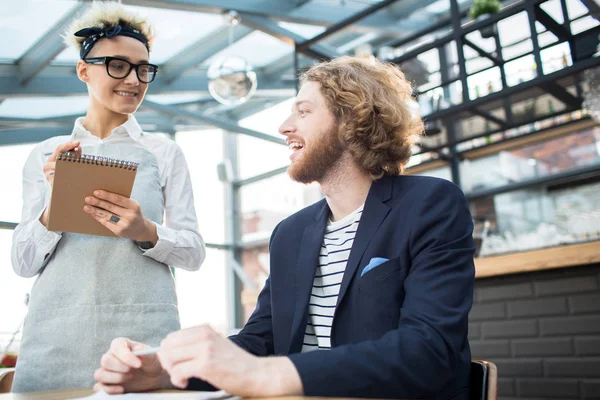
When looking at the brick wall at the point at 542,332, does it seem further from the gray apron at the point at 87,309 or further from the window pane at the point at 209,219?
the window pane at the point at 209,219

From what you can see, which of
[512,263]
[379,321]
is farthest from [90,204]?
[512,263]

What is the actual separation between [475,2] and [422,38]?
1.43 ft

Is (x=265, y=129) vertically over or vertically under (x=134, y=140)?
over

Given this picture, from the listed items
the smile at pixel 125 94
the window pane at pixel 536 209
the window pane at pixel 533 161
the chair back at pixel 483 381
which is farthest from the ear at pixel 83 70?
the window pane at pixel 533 161

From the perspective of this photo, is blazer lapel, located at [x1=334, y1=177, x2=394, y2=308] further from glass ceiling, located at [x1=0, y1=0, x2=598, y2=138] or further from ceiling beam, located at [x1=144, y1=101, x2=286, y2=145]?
ceiling beam, located at [x1=144, y1=101, x2=286, y2=145]

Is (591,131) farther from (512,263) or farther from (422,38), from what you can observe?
(512,263)

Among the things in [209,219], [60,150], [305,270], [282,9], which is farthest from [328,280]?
[209,219]

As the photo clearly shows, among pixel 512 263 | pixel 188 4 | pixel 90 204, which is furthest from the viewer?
pixel 188 4

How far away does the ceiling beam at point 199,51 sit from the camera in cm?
674

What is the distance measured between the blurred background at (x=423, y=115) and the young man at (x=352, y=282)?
1.64 feet

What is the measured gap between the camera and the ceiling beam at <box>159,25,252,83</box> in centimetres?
674

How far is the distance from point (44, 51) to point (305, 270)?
5555 mm

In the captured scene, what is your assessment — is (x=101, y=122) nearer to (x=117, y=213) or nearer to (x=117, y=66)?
(x=117, y=66)

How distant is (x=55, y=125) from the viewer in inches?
302
